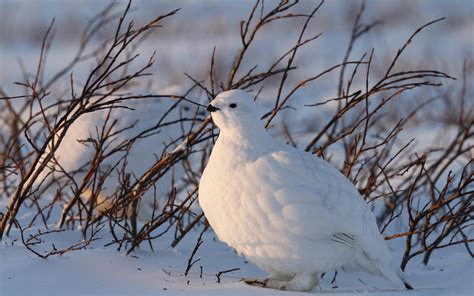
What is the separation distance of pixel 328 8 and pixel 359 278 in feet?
57.5

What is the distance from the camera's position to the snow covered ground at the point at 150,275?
2.79 metres

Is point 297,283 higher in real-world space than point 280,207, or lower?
lower

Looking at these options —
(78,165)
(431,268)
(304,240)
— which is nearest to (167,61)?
(78,165)

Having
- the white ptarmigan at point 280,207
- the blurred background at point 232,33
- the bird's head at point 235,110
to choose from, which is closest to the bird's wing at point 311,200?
the white ptarmigan at point 280,207

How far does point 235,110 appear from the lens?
9.21 feet

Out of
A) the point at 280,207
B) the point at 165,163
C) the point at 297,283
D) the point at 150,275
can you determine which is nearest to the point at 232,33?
the point at 165,163

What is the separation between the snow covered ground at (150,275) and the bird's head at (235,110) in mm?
549

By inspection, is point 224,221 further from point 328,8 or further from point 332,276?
point 328,8

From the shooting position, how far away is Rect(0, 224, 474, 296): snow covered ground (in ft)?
9.15

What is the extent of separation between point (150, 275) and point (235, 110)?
0.70 m

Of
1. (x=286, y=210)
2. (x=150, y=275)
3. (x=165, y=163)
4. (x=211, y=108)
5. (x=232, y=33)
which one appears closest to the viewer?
(x=286, y=210)

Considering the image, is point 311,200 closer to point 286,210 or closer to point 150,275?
point 286,210

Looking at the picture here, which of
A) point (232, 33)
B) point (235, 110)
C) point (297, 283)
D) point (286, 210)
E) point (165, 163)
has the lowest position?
point (297, 283)

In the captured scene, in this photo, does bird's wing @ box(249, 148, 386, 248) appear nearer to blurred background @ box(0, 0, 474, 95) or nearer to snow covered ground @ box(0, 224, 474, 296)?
snow covered ground @ box(0, 224, 474, 296)
